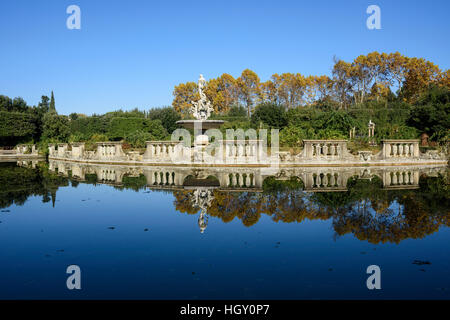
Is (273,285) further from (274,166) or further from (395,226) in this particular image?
(274,166)

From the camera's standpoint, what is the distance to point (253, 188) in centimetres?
985

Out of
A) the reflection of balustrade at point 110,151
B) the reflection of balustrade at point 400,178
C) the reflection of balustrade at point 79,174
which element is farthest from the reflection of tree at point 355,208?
the reflection of balustrade at point 110,151

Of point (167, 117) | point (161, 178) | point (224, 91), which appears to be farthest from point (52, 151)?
point (224, 91)

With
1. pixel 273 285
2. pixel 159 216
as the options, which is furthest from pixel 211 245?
pixel 159 216

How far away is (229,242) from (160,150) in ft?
43.6

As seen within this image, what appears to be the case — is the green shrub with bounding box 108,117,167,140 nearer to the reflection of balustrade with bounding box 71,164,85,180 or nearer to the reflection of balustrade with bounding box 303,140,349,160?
the reflection of balustrade with bounding box 71,164,85,180

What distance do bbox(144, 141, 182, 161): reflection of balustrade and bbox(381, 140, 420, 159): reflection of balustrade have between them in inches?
375

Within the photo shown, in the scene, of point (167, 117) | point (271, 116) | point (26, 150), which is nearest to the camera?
point (271, 116)

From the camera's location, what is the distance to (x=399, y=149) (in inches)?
651

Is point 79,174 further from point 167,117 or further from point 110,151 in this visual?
point 167,117

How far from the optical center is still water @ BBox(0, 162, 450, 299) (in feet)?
12.0

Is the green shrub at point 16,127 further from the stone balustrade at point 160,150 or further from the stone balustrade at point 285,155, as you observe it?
the stone balustrade at point 160,150

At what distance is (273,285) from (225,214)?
3199 millimetres

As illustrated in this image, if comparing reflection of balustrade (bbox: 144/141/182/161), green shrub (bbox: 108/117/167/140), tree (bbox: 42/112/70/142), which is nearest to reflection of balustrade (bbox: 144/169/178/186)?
reflection of balustrade (bbox: 144/141/182/161)
